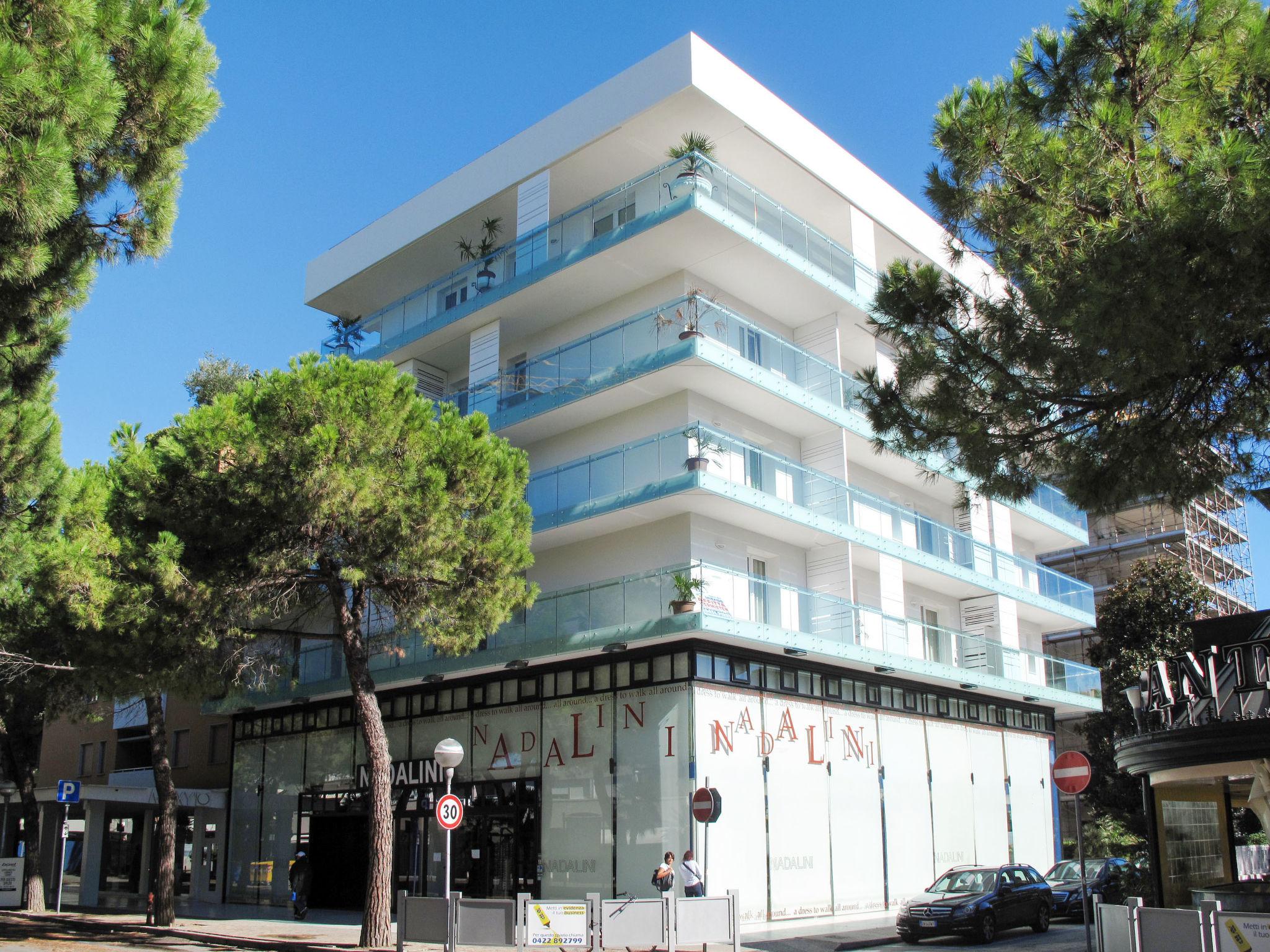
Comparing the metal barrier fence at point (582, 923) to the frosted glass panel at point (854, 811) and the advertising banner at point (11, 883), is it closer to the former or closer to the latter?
the frosted glass panel at point (854, 811)

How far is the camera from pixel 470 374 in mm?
28562

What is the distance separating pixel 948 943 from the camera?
1967 cm

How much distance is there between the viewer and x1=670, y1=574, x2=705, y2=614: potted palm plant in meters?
21.4

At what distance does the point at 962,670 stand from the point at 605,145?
50.6 ft

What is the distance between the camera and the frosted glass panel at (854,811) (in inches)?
952

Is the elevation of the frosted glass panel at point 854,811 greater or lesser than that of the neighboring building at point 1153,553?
lesser

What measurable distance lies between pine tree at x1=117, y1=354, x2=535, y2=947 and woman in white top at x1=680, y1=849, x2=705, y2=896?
16.5 ft

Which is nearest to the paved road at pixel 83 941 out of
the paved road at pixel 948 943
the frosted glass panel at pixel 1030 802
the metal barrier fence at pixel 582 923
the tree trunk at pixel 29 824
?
the metal barrier fence at pixel 582 923

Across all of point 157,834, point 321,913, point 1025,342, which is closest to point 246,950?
point 157,834

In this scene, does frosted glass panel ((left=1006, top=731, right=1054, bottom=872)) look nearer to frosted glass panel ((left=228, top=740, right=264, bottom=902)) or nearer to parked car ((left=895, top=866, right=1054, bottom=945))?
parked car ((left=895, top=866, right=1054, bottom=945))

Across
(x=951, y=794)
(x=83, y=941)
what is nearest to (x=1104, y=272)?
(x=83, y=941)

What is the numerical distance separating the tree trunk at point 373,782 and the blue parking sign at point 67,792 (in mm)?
10789

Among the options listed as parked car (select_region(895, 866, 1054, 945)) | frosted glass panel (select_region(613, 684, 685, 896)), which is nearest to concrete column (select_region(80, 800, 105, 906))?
frosted glass panel (select_region(613, 684, 685, 896))

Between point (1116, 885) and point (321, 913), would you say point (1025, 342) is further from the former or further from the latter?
point (321, 913)
